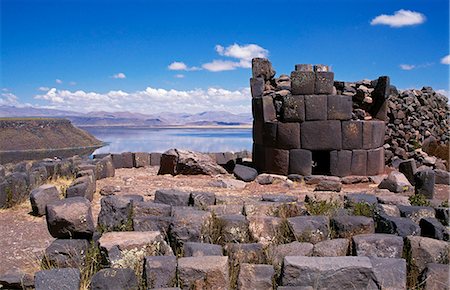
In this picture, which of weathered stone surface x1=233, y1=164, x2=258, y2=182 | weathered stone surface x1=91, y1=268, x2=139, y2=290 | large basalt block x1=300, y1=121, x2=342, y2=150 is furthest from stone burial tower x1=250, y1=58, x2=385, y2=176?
weathered stone surface x1=91, y1=268, x2=139, y2=290

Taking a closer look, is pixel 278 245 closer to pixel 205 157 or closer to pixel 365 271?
pixel 365 271

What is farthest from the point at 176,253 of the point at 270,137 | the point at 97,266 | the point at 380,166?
the point at 380,166

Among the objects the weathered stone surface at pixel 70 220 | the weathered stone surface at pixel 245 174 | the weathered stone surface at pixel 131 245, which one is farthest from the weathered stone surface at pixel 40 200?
the weathered stone surface at pixel 245 174

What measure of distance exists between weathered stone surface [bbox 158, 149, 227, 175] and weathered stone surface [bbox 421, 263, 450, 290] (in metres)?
8.78

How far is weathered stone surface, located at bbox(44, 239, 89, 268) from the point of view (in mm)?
5102

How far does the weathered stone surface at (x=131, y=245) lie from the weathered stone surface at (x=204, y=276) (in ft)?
2.01

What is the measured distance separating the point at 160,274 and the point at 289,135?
8.54 meters

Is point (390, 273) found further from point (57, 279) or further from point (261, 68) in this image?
point (261, 68)

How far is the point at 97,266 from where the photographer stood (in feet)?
16.7

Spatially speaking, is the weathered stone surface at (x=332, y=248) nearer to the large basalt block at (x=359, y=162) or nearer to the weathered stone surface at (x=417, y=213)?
the weathered stone surface at (x=417, y=213)

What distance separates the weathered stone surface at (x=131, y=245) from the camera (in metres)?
4.93

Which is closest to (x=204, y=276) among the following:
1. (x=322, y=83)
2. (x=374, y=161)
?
(x=322, y=83)

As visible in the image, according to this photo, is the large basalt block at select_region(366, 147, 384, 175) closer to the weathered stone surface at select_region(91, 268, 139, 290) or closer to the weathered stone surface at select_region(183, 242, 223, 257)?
the weathered stone surface at select_region(183, 242, 223, 257)

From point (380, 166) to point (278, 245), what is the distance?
30.0 feet
